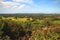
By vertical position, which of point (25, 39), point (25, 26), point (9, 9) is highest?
point (9, 9)

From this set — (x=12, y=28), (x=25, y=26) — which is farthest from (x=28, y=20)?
(x=12, y=28)

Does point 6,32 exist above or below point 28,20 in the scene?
below

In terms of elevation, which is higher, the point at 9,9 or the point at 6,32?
the point at 9,9

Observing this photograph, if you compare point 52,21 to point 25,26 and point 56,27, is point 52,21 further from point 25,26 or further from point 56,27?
point 25,26

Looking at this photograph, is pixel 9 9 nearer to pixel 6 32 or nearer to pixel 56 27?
pixel 6 32

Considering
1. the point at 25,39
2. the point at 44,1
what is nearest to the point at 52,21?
the point at 44,1
